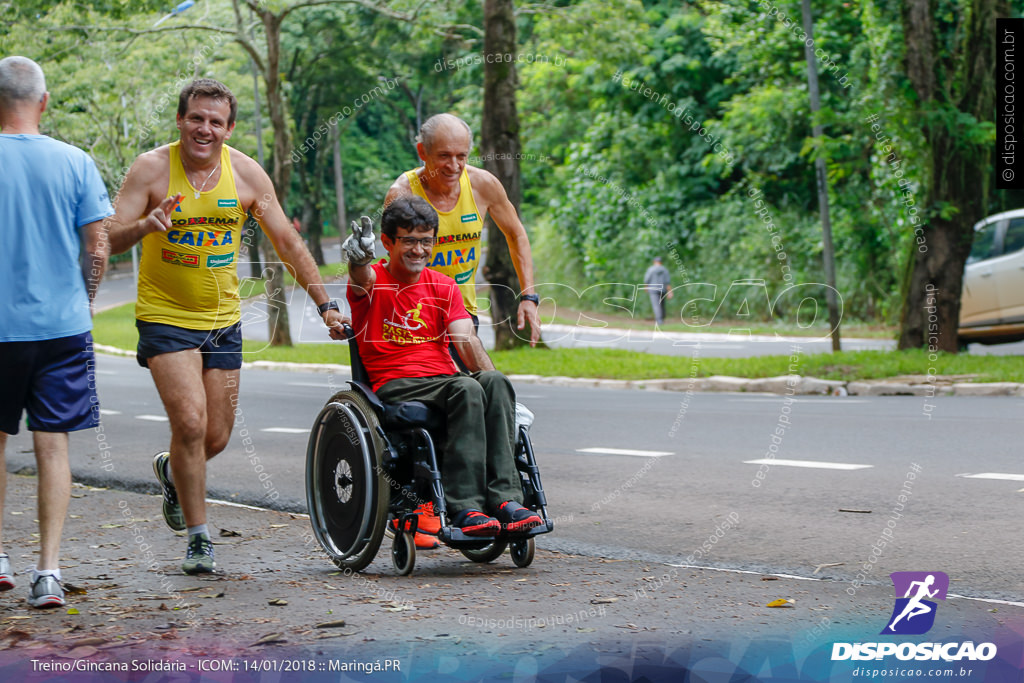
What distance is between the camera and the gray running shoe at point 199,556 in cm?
527

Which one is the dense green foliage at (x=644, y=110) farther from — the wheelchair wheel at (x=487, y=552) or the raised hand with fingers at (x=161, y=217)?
the raised hand with fingers at (x=161, y=217)

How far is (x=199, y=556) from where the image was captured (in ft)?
17.4

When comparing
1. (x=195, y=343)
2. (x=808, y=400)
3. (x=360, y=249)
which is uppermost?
(x=360, y=249)

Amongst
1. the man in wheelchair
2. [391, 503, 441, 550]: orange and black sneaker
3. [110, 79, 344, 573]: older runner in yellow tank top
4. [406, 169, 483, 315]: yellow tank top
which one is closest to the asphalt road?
[391, 503, 441, 550]: orange and black sneaker

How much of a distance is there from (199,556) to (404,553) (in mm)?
846

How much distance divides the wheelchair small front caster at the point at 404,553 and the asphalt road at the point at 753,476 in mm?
967

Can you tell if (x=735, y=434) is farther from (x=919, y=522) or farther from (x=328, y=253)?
(x=328, y=253)

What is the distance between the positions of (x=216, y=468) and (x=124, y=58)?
23.1 meters

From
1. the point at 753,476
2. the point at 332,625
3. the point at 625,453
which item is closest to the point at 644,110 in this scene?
the point at 625,453

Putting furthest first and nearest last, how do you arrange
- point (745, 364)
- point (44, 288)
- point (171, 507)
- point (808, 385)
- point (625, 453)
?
point (745, 364) < point (808, 385) < point (625, 453) < point (171, 507) < point (44, 288)

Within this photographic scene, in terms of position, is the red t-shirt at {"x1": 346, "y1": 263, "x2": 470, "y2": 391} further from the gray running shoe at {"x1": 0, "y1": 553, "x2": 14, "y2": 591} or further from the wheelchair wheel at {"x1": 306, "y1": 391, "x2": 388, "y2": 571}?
the gray running shoe at {"x1": 0, "y1": 553, "x2": 14, "y2": 591}

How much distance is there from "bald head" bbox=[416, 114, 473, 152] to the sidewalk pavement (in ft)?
6.23

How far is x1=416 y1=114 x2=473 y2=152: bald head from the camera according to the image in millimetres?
5840

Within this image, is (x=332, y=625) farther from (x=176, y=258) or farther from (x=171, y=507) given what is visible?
(x=171, y=507)
